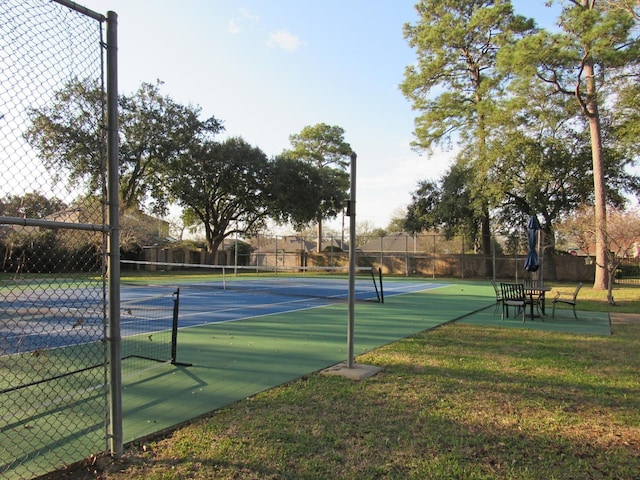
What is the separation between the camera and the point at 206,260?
39.3 m

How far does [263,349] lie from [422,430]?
11.9 feet

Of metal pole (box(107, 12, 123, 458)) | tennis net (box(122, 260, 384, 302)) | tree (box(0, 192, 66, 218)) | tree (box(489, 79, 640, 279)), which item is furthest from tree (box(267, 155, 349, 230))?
tree (box(0, 192, 66, 218))

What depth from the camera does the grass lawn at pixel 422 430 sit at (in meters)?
3.07

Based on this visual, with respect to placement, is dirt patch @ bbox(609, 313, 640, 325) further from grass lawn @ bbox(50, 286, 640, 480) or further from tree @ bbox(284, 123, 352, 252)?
tree @ bbox(284, 123, 352, 252)

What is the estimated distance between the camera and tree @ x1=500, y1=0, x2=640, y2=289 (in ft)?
63.2

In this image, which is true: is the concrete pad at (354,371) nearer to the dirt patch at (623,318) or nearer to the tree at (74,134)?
the tree at (74,134)

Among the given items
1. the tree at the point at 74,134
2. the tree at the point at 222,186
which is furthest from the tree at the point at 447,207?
the tree at the point at 74,134

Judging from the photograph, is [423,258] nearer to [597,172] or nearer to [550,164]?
[550,164]

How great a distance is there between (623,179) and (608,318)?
21.0 metres

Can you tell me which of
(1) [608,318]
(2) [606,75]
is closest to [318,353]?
(1) [608,318]

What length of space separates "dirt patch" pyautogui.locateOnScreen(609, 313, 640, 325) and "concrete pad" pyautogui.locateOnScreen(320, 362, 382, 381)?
7.55 metres

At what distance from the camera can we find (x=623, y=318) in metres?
11.1

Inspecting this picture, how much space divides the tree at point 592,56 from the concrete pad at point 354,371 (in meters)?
16.3

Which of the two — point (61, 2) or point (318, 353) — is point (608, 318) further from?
point (61, 2)
